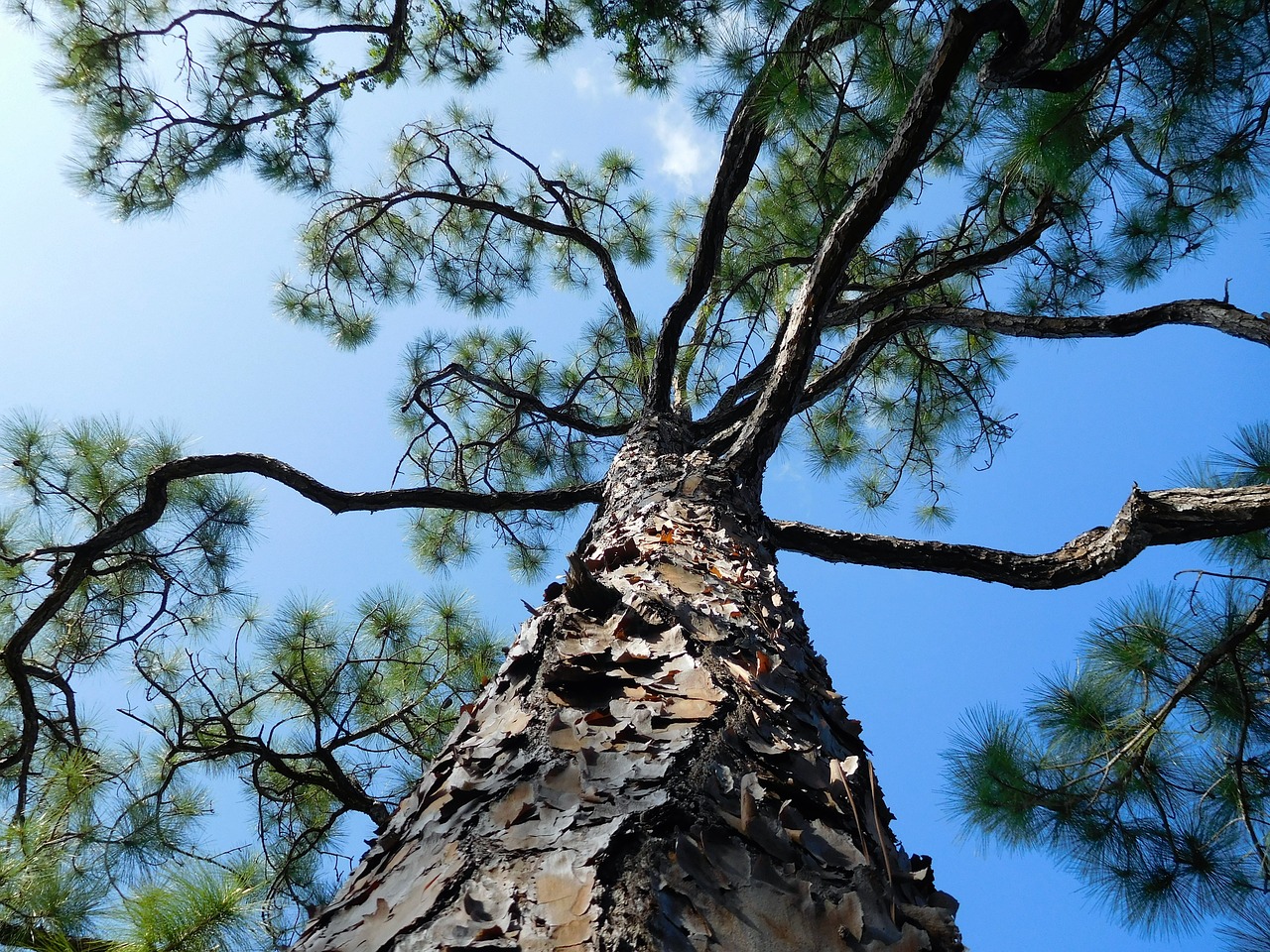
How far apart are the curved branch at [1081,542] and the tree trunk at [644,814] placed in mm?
1450

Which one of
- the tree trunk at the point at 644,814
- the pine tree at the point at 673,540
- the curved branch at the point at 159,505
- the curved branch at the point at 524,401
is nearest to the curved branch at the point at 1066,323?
the pine tree at the point at 673,540

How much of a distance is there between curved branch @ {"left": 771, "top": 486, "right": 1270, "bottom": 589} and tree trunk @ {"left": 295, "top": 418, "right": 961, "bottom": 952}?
4.76ft

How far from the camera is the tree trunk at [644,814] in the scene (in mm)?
782

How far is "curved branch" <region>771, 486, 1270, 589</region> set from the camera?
7.89ft

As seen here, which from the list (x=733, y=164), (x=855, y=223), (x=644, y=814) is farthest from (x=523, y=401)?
(x=644, y=814)

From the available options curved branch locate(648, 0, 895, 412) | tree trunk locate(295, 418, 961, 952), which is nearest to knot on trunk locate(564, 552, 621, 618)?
tree trunk locate(295, 418, 961, 952)

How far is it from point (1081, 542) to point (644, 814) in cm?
233

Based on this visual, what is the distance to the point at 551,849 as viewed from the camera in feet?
2.83

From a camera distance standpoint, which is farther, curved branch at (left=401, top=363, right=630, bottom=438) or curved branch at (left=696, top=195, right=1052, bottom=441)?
curved branch at (left=401, top=363, right=630, bottom=438)

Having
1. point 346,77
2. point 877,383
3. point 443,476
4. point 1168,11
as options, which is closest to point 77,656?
point 443,476

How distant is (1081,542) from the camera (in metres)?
2.65

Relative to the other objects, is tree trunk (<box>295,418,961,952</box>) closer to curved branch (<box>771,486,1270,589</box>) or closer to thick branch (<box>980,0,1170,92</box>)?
curved branch (<box>771,486,1270,589</box>)

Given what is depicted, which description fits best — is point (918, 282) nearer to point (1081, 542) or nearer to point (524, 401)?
point (1081, 542)

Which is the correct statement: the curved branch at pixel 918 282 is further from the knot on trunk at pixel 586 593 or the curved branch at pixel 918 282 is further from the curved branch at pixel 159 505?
the knot on trunk at pixel 586 593
